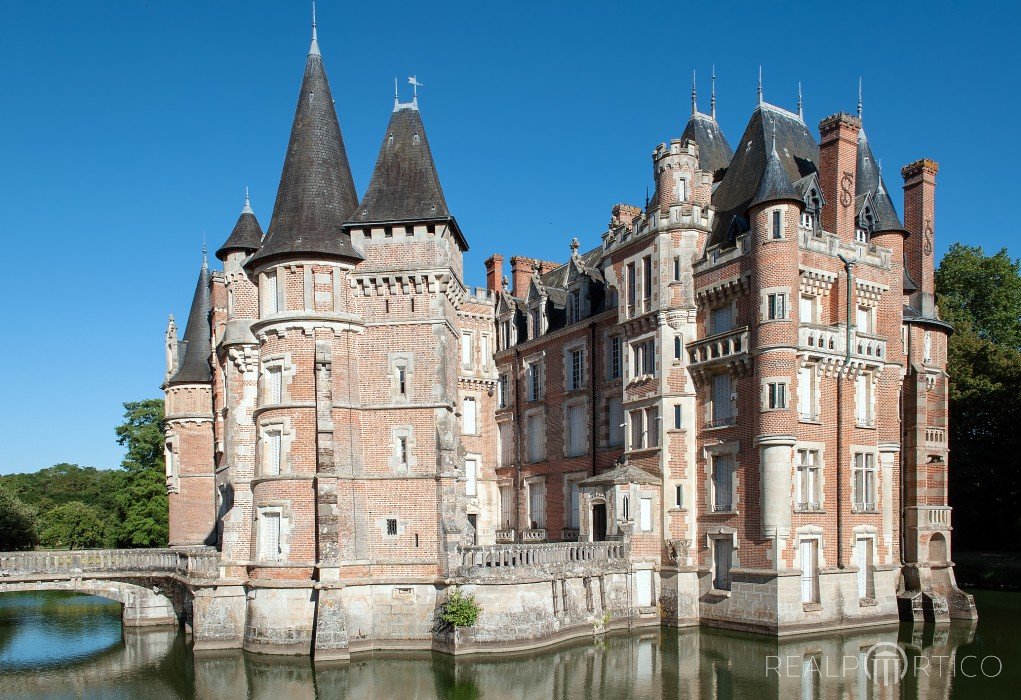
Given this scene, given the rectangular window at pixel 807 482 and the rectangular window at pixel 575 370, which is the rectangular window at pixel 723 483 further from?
the rectangular window at pixel 575 370

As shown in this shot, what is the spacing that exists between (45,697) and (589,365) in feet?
69.7

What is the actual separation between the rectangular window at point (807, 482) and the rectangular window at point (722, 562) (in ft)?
8.53

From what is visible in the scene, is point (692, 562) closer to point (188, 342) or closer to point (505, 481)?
point (505, 481)

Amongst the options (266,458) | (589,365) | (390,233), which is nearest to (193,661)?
(266,458)

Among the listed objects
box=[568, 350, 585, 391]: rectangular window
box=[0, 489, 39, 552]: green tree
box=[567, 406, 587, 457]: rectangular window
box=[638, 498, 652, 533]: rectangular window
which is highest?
box=[568, 350, 585, 391]: rectangular window

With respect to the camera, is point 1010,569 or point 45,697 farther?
point 1010,569

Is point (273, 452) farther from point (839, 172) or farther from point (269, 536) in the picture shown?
point (839, 172)

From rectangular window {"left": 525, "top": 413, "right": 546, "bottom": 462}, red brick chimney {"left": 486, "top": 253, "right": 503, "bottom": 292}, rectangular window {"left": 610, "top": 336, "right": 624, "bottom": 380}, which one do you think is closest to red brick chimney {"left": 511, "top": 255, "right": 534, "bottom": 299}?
red brick chimney {"left": 486, "top": 253, "right": 503, "bottom": 292}

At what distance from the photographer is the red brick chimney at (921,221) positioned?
3341 cm

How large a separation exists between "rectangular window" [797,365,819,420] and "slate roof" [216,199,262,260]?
18499 millimetres

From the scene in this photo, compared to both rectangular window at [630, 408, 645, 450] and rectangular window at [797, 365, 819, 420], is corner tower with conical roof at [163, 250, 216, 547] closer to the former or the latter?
rectangular window at [630, 408, 645, 450]

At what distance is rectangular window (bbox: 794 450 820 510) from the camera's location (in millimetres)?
27750

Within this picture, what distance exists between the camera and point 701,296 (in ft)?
99.1

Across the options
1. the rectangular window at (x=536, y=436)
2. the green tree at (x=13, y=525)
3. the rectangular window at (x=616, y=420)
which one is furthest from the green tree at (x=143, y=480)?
the rectangular window at (x=616, y=420)
